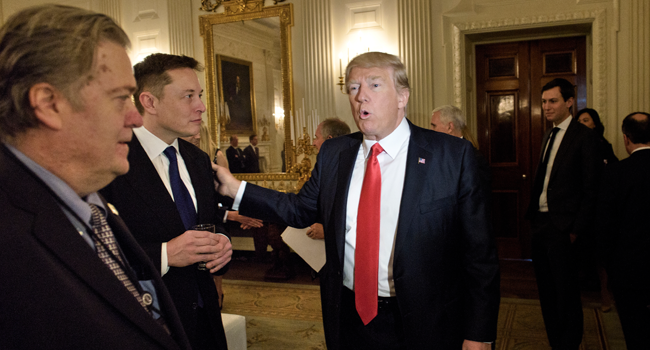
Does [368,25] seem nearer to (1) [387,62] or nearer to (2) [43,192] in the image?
(1) [387,62]

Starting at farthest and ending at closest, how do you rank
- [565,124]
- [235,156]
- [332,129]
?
[235,156] → [332,129] → [565,124]

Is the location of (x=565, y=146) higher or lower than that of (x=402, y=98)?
lower

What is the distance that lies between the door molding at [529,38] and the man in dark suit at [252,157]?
2.53 metres

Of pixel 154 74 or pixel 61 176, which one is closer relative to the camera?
pixel 61 176

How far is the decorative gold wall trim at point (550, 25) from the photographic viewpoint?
4559mm

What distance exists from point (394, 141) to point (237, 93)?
436 centimetres

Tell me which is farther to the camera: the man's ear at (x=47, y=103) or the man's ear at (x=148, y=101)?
the man's ear at (x=148, y=101)

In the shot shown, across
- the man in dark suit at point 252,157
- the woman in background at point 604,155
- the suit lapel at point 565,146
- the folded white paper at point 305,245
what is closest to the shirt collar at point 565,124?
the suit lapel at point 565,146

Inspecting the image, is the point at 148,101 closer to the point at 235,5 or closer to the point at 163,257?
the point at 163,257

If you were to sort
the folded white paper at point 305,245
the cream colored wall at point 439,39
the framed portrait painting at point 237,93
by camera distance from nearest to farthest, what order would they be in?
the folded white paper at point 305,245
the cream colored wall at point 439,39
the framed portrait painting at point 237,93

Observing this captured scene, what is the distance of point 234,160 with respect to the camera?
596cm

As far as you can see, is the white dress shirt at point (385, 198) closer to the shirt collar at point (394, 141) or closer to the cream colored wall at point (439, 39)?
the shirt collar at point (394, 141)

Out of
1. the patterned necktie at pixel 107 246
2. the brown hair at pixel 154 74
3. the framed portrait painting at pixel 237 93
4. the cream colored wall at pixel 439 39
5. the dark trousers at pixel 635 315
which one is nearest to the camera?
the patterned necktie at pixel 107 246

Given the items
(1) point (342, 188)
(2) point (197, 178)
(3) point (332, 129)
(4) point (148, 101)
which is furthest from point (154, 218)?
(3) point (332, 129)
